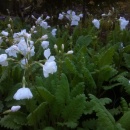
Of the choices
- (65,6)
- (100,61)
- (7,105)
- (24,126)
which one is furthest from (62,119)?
(65,6)

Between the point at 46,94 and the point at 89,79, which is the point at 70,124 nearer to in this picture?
the point at 46,94

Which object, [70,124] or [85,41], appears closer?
[70,124]

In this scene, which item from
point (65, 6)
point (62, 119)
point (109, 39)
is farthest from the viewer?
point (65, 6)

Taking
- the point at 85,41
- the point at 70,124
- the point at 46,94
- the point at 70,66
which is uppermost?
the point at 85,41

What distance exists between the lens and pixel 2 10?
729cm

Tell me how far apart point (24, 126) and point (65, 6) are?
4.58m

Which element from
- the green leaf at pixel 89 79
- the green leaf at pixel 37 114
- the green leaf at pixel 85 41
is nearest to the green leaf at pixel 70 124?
the green leaf at pixel 37 114

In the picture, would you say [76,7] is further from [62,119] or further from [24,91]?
[24,91]

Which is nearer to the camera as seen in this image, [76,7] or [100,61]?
[100,61]

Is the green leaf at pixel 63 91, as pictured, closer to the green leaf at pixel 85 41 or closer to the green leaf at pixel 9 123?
the green leaf at pixel 9 123

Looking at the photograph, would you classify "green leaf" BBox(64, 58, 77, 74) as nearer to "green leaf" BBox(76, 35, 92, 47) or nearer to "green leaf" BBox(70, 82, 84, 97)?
"green leaf" BBox(70, 82, 84, 97)

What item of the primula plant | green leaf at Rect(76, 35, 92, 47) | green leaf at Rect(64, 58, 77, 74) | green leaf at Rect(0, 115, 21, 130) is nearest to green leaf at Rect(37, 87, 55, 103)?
the primula plant

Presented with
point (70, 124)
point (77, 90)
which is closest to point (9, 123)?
point (70, 124)

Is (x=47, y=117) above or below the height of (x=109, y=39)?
below
